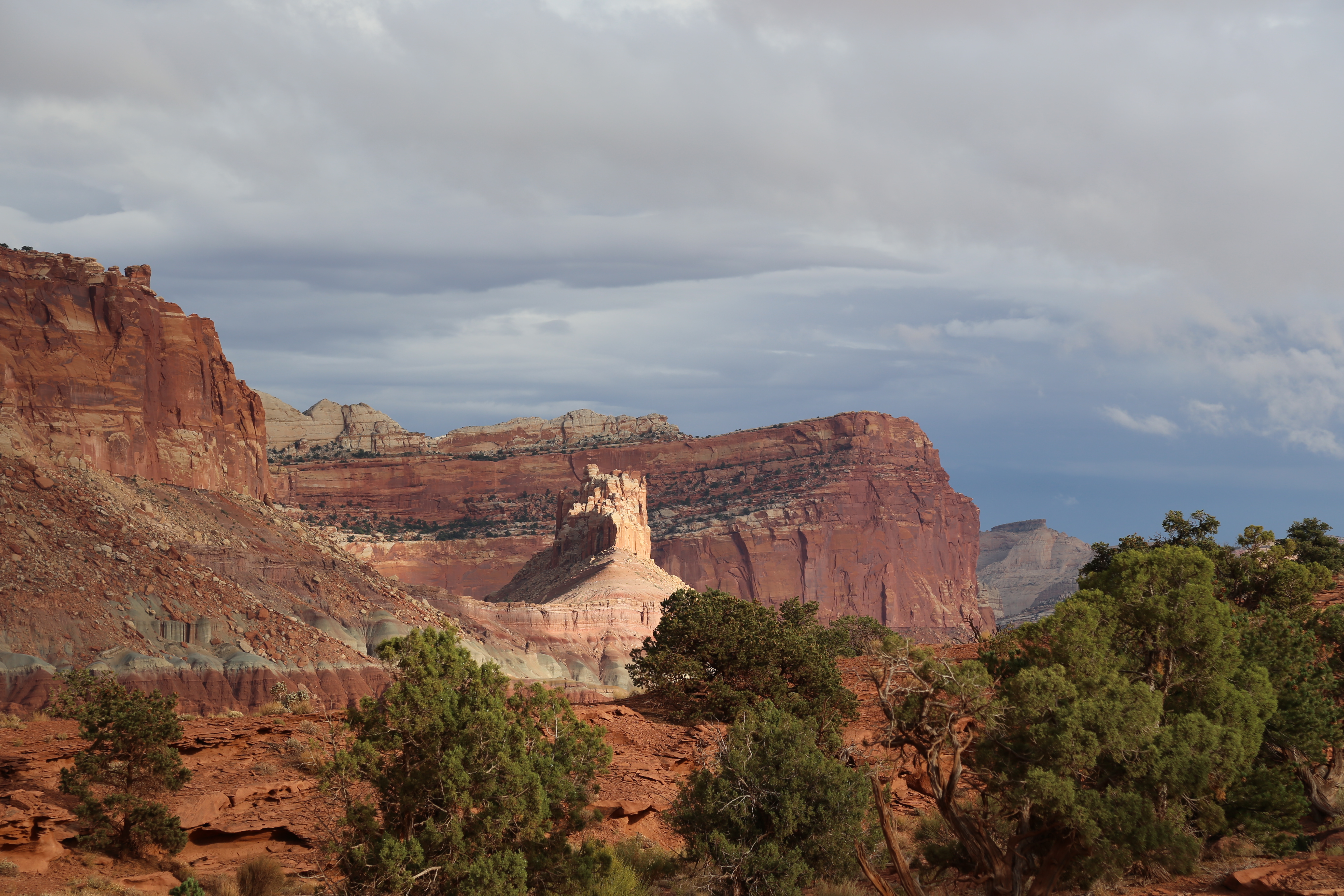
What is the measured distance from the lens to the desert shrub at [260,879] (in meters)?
19.5

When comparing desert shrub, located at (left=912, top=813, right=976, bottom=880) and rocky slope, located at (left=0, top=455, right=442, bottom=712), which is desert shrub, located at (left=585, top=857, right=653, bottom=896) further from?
rocky slope, located at (left=0, top=455, right=442, bottom=712)

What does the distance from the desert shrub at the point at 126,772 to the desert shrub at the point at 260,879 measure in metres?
2.01

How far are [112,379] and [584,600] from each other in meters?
53.8

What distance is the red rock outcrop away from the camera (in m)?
93.4

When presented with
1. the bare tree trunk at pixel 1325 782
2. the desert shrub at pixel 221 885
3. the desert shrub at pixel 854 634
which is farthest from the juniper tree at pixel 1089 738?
the desert shrub at pixel 854 634

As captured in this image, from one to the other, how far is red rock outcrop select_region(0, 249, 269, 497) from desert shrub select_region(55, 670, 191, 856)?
70.6m

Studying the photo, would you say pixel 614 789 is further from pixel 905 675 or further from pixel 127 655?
pixel 127 655

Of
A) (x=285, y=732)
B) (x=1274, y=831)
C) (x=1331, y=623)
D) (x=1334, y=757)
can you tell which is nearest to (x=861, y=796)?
(x=1274, y=831)

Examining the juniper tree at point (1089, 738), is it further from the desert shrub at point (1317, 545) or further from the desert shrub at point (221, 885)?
the desert shrub at point (1317, 545)

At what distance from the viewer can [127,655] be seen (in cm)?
6481

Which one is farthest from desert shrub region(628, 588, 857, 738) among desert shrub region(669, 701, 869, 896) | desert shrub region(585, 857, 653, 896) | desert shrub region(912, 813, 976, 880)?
desert shrub region(585, 857, 653, 896)

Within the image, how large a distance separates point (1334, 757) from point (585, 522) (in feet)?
418

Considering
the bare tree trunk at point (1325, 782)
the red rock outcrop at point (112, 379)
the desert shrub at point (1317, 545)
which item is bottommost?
the bare tree trunk at point (1325, 782)

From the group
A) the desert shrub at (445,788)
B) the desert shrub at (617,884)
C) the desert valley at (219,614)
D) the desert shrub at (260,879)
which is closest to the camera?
the desert shrub at (445,788)
